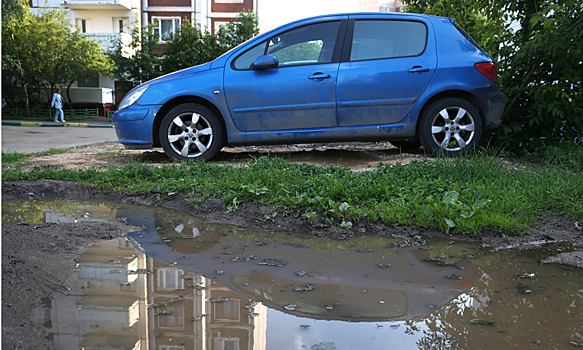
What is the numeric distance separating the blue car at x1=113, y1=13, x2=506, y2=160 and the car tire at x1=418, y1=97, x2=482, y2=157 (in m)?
0.01

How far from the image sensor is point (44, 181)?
15.0 feet

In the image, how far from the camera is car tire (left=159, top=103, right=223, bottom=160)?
5.64m

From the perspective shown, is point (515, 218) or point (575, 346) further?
point (515, 218)

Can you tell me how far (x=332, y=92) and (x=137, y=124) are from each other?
7.96 ft

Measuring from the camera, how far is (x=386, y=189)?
380cm

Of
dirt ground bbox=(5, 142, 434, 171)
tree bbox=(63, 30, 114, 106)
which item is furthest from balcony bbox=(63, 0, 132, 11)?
dirt ground bbox=(5, 142, 434, 171)

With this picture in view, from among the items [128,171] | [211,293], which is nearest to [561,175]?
[211,293]

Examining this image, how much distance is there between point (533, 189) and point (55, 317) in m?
3.68

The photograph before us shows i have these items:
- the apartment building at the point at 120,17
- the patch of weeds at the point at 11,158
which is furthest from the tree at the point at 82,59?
the patch of weeds at the point at 11,158

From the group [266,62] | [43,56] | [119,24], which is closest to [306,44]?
[266,62]

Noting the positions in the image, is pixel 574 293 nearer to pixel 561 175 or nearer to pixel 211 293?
pixel 211 293

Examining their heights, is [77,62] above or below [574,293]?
above

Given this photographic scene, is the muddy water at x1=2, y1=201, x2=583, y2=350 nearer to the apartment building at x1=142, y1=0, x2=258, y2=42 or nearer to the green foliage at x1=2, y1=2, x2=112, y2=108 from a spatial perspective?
the green foliage at x1=2, y1=2, x2=112, y2=108

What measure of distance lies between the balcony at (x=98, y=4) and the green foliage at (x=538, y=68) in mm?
29209
